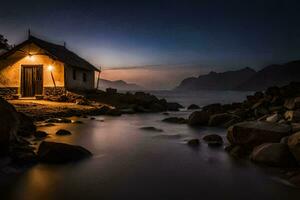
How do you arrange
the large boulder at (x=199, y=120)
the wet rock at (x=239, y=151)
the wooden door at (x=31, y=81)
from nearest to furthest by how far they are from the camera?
the wet rock at (x=239, y=151) → the large boulder at (x=199, y=120) → the wooden door at (x=31, y=81)

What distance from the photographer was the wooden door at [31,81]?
95.2ft

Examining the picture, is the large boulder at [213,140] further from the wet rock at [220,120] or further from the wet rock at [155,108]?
the wet rock at [155,108]

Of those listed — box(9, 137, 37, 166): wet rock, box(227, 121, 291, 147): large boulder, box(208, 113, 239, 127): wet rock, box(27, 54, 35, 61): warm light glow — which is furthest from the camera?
box(27, 54, 35, 61): warm light glow

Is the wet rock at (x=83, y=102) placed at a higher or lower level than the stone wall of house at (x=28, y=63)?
lower

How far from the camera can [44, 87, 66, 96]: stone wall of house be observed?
28.5 m

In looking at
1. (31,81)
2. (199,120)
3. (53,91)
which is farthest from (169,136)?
(31,81)

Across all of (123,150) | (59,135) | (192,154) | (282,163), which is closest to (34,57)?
(59,135)

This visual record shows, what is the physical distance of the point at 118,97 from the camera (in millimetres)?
33094

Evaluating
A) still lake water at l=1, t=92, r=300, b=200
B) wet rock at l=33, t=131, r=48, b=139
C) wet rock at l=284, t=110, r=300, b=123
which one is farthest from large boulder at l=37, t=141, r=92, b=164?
wet rock at l=284, t=110, r=300, b=123

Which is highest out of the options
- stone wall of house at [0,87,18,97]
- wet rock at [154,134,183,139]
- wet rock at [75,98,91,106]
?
stone wall of house at [0,87,18,97]

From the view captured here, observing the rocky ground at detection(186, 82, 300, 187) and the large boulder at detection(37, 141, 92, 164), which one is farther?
the large boulder at detection(37, 141, 92, 164)

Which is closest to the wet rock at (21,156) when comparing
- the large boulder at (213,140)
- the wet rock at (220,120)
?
the large boulder at (213,140)

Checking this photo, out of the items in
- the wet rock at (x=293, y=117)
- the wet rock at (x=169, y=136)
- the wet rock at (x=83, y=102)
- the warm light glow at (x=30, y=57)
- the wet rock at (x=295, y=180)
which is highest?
the warm light glow at (x=30, y=57)

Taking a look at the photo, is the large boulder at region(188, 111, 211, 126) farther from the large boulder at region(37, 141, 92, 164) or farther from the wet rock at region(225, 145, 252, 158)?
the large boulder at region(37, 141, 92, 164)
